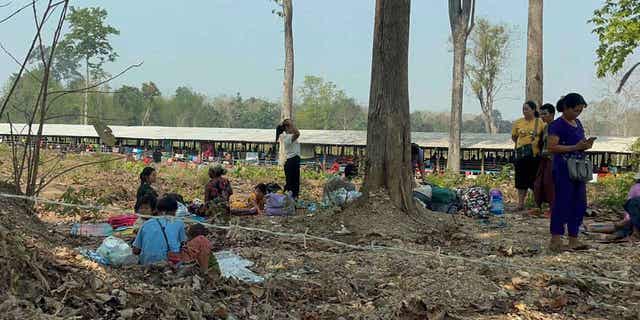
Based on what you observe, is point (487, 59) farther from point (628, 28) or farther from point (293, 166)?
point (293, 166)

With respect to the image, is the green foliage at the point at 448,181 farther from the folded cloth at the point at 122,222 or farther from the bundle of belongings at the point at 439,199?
the folded cloth at the point at 122,222

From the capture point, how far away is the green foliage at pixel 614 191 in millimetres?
8766

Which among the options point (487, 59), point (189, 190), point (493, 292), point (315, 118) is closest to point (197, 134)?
point (189, 190)

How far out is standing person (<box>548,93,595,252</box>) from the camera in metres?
4.95

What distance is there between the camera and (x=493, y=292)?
3955 mm

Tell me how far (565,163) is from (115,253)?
11.8ft

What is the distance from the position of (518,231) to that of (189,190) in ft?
27.5

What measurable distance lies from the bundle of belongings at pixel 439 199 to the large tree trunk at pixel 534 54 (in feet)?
12.7

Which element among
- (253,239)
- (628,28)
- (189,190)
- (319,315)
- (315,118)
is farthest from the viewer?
(315,118)

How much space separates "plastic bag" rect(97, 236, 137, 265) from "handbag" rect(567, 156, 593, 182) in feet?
11.4

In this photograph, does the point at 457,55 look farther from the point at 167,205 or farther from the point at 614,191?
the point at 167,205

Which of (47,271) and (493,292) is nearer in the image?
(47,271)

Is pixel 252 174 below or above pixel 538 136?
below

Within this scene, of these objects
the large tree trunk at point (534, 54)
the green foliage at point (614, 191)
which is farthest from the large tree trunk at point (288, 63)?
the green foliage at point (614, 191)
